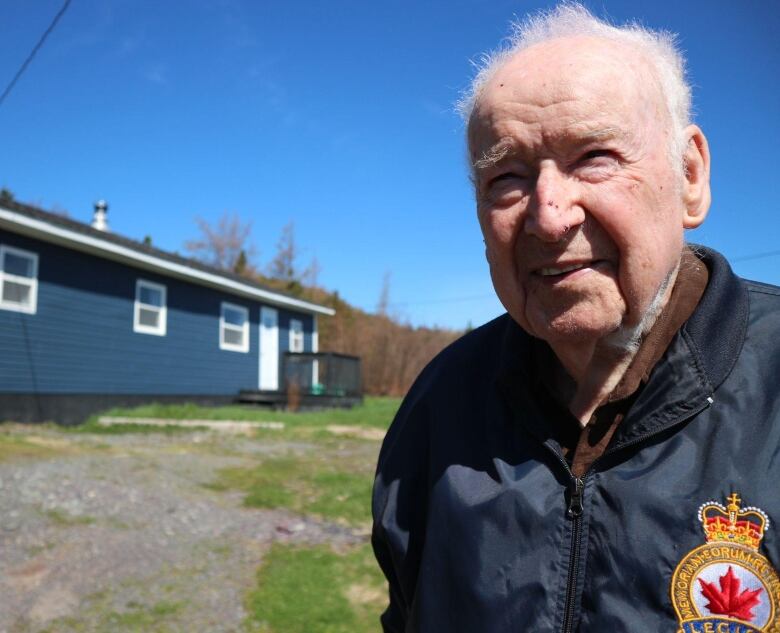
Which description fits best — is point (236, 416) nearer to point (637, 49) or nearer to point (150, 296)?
point (150, 296)

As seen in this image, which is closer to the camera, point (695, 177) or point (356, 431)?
point (695, 177)

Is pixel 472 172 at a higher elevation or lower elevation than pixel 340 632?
higher

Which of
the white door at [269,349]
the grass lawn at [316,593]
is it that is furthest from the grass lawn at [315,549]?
the white door at [269,349]

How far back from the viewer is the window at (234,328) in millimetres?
19422

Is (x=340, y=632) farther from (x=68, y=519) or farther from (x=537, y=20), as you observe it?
(x=537, y=20)

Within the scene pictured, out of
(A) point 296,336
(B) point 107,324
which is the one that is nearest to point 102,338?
(B) point 107,324

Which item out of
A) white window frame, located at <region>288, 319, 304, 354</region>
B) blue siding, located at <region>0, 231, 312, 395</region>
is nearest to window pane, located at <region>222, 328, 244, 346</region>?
blue siding, located at <region>0, 231, 312, 395</region>

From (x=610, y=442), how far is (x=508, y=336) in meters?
0.37

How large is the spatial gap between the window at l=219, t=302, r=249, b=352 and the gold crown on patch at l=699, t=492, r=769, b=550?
1881cm

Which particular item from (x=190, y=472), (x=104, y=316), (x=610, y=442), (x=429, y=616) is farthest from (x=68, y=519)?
(x=104, y=316)

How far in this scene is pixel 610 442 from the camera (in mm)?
1290

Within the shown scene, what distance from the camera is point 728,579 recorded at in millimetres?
1126

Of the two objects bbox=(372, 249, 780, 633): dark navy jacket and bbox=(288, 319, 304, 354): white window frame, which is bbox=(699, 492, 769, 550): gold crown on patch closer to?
bbox=(372, 249, 780, 633): dark navy jacket

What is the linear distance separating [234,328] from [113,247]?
5.92 metres
